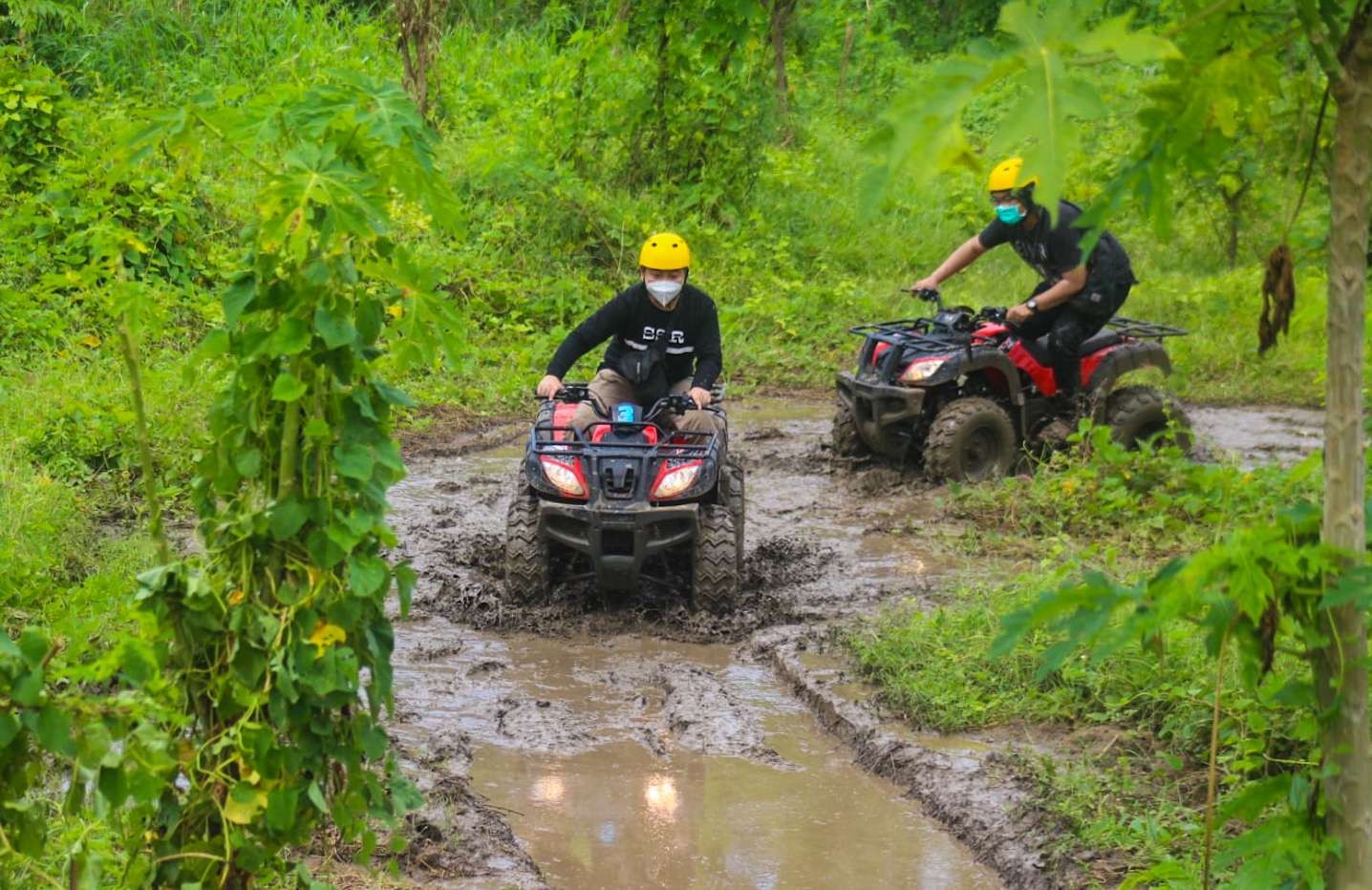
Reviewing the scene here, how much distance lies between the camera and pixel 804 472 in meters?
10.6

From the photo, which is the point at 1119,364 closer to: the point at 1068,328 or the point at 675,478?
the point at 1068,328

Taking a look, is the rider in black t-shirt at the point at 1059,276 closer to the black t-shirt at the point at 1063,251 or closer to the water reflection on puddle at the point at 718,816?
the black t-shirt at the point at 1063,251

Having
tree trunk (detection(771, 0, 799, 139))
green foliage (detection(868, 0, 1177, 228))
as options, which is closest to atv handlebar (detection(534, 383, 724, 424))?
green foliage (detection(868, 0, 1177, 228))

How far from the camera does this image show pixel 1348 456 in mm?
2730

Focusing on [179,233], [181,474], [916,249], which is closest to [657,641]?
[181,474]

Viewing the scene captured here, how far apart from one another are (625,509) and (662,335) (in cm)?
123

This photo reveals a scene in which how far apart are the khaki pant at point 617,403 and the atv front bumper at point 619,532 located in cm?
50

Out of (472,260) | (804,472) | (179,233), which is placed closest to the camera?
(804,472)

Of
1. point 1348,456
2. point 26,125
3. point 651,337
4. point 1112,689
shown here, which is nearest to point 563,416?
point 651,337

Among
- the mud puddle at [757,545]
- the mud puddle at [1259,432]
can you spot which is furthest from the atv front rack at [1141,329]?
the mud puddle at [757,545]

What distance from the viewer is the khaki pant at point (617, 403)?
25.0 feet

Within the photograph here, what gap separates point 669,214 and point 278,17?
4895 mm

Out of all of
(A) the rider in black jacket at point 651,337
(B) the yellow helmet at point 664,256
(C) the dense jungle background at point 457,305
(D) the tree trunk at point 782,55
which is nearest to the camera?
(C) the dense jungle background at point 457,305

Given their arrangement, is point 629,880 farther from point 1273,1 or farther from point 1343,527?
point 1273,1
